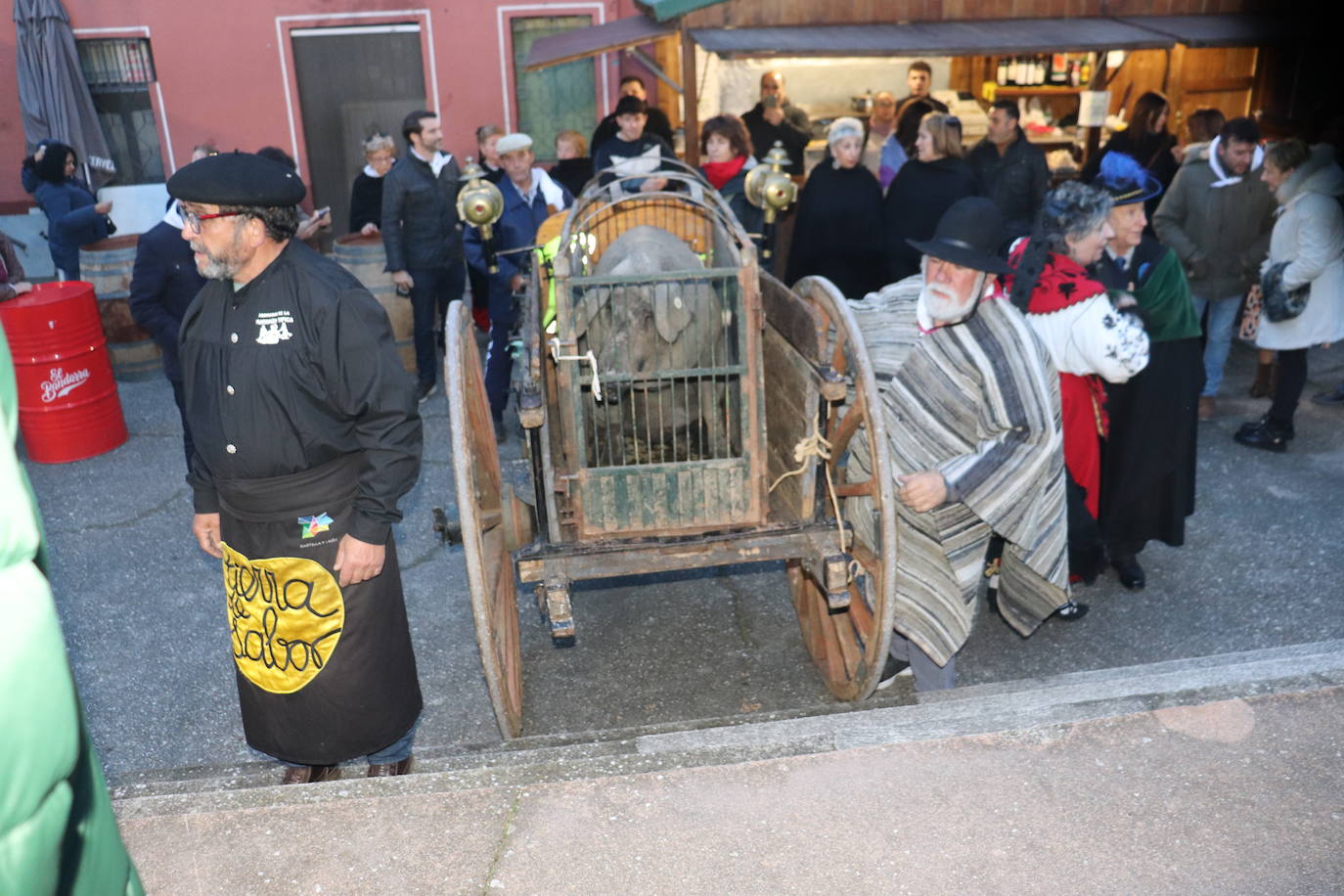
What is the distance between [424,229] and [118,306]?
9.77 feet

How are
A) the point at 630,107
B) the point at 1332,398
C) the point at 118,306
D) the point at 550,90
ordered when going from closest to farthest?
the point at 1332,398, the point at 630,107, the point at 118,306, the point at 550,90

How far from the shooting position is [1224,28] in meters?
9.35

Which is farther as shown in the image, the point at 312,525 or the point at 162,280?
the point at 162,280

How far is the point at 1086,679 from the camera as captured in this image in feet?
13.4

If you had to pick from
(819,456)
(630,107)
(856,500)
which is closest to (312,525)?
(819,456)

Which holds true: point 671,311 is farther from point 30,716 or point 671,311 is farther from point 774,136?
point 774,136

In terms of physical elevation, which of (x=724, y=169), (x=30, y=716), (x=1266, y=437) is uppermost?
(x=30, y=716)

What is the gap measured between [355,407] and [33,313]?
16.4 feet

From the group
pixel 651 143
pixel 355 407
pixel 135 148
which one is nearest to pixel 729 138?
pixel 651 143

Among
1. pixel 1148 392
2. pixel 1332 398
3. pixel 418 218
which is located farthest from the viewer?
pixel 418 218

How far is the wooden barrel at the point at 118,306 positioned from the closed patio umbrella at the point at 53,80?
132 inches

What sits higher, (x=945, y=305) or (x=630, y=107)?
(x=630, y=107)

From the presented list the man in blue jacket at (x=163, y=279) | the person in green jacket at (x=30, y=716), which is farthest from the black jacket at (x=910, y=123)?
the person in green jacket at (x=30, y=716)

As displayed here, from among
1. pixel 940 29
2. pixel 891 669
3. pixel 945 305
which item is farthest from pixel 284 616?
pixel 940 29
